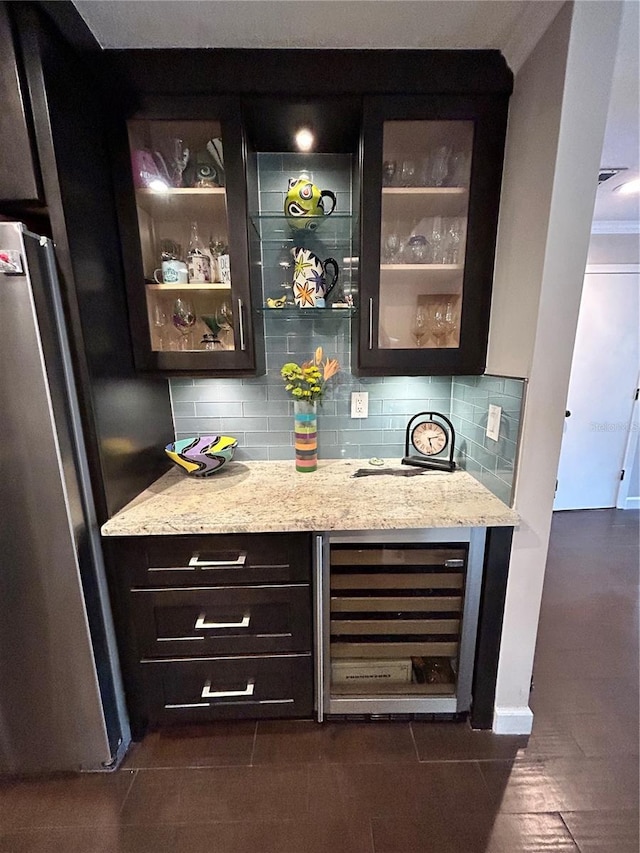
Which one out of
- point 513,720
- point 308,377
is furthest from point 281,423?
point 513,720

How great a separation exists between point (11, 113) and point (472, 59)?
1379mm

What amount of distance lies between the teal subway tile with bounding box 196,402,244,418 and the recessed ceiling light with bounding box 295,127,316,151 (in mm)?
1112

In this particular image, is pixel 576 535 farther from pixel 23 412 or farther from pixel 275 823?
pixel 23 412

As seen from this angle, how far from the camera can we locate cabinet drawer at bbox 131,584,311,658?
1239mm

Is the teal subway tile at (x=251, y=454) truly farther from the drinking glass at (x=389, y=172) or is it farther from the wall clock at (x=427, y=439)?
the drinking glass at (x=389, y=172)

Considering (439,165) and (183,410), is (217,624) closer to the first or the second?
(183,410)

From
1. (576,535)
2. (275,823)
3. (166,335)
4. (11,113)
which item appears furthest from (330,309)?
(576,535)

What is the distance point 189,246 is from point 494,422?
1.40 meters

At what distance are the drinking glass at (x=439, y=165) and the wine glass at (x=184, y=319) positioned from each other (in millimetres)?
1079

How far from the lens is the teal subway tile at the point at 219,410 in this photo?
166cm

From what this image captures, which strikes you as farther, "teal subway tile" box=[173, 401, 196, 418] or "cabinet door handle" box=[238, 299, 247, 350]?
"teal subway tile" box=[173, 401, 196, 418]

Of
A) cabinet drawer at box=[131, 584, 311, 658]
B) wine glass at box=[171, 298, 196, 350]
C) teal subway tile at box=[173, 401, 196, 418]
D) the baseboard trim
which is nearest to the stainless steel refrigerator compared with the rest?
cabinet drawer at box=[131, 584, 311, 658]

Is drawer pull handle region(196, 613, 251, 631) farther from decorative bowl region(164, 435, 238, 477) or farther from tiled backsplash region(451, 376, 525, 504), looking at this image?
tiled backsplash region(451, 376, 525, 504)

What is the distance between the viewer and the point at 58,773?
4.08 ft
